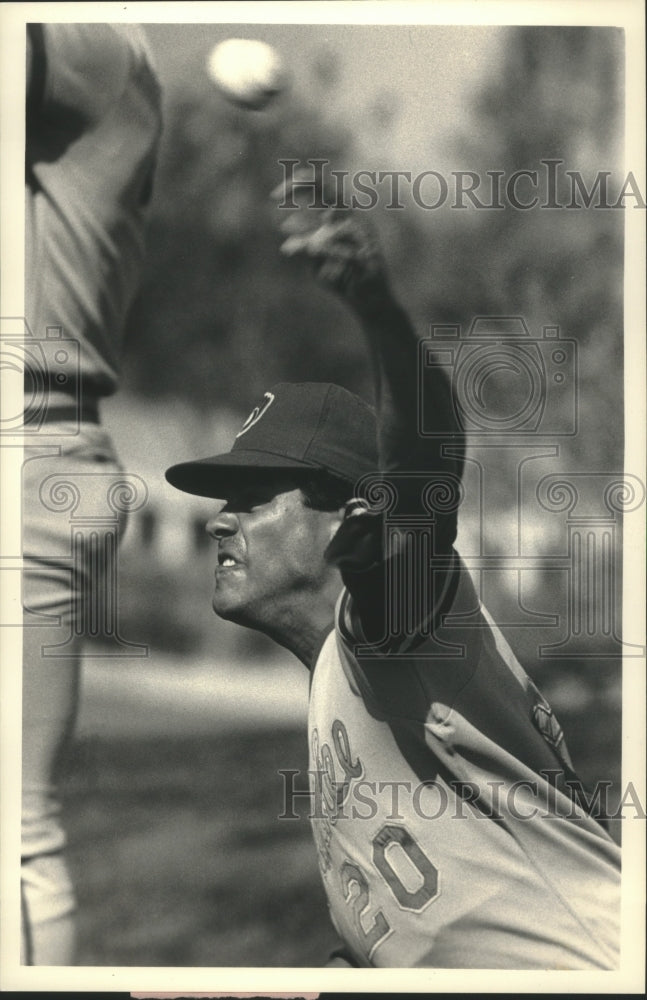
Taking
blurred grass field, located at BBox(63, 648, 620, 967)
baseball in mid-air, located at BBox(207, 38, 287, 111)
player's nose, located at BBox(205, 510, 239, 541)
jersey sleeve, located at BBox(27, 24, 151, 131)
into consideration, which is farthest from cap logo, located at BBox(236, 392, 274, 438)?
jersey sleeve, located at BBox(27, 24, 151, 131)

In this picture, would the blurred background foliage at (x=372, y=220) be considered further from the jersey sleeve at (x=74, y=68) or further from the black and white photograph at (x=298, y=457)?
the jersey sleeve at (x=74, y=68)

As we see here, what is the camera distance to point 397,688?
2.62 meters

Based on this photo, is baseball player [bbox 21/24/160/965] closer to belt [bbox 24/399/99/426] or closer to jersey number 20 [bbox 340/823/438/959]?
belt [bbox 24/399/99/426]

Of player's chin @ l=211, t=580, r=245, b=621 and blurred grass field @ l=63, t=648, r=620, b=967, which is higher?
player's chin @ l=211, t=580, r=245, b=621

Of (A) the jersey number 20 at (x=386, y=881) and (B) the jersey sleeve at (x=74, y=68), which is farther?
(B) the jersey sleeve at (x=74, y=68)

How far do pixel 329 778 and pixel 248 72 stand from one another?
1.97 meters

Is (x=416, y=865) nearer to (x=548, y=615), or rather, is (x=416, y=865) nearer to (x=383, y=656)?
(x=383, y=656)

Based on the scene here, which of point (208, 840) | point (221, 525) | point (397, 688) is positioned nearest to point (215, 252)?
point (221, 525)

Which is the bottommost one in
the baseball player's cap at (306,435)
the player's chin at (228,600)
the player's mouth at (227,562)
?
the player's chin at (228,600)

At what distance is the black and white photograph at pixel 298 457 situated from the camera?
2660mm

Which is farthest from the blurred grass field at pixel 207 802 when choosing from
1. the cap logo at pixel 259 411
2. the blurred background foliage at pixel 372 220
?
the blurred background foliage at pixel 372 220

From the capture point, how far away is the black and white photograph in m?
2.66

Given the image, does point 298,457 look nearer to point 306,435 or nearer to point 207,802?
point 306,435

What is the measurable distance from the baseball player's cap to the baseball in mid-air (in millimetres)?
807
